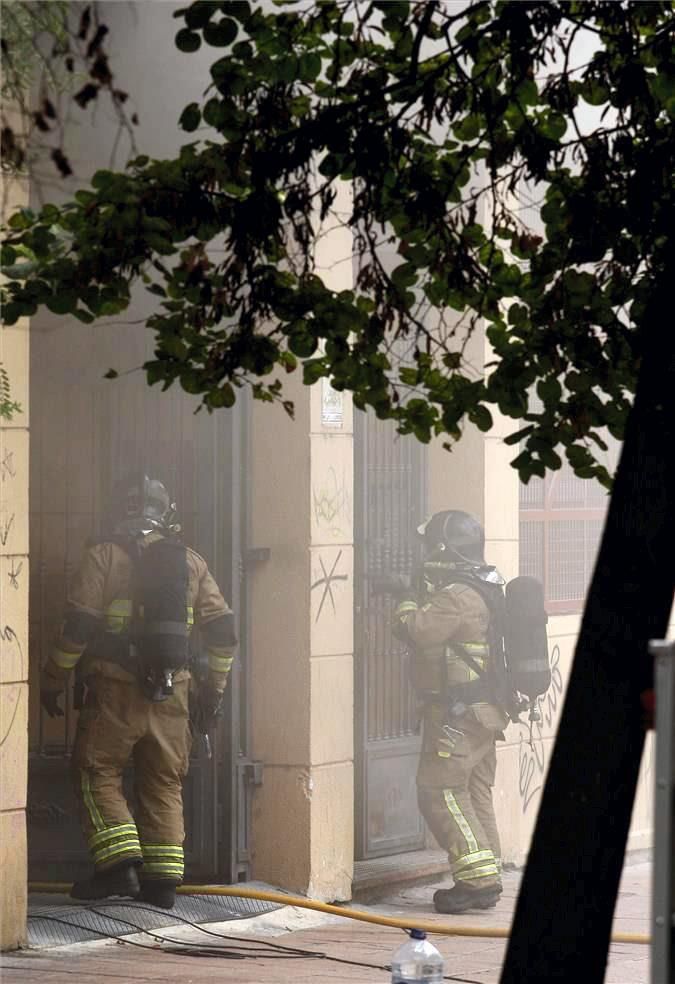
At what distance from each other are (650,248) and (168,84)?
4690 millimetres

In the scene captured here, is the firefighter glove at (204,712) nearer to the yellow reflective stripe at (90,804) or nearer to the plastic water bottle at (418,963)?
the yellow reflective stripe at (90,804)

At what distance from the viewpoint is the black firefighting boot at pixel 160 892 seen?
29.6ft

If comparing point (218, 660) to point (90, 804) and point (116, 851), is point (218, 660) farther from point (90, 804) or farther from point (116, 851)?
point (116, 851)

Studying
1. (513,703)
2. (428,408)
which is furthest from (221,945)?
(428,408)

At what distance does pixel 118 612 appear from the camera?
907 cm

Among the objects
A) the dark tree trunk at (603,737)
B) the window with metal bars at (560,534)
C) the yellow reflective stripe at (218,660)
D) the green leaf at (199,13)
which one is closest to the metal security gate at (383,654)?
the window with metal bars at (560,534)

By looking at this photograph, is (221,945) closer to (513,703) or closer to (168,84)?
(513,703)

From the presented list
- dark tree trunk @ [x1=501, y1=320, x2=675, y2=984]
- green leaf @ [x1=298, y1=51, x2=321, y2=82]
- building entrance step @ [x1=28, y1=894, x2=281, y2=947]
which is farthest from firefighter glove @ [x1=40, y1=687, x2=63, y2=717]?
dark tree trunk @ [x1=501, y1=320, x2=675, y2=984]

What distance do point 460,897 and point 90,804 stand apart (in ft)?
7.29

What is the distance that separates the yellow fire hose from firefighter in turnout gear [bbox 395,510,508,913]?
655 millimetres

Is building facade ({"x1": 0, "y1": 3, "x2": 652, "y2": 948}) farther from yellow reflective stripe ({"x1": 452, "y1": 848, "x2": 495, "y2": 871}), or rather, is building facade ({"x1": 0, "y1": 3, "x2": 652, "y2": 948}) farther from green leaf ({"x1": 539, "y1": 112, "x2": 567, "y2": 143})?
green leaf ({"x1": 539, "y1": 112, "x2": 567, "y2": 143})

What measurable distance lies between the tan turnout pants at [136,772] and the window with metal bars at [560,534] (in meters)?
4.02

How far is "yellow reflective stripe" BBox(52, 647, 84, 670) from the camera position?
355 inches

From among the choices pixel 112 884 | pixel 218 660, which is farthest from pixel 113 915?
pixel 218 660
